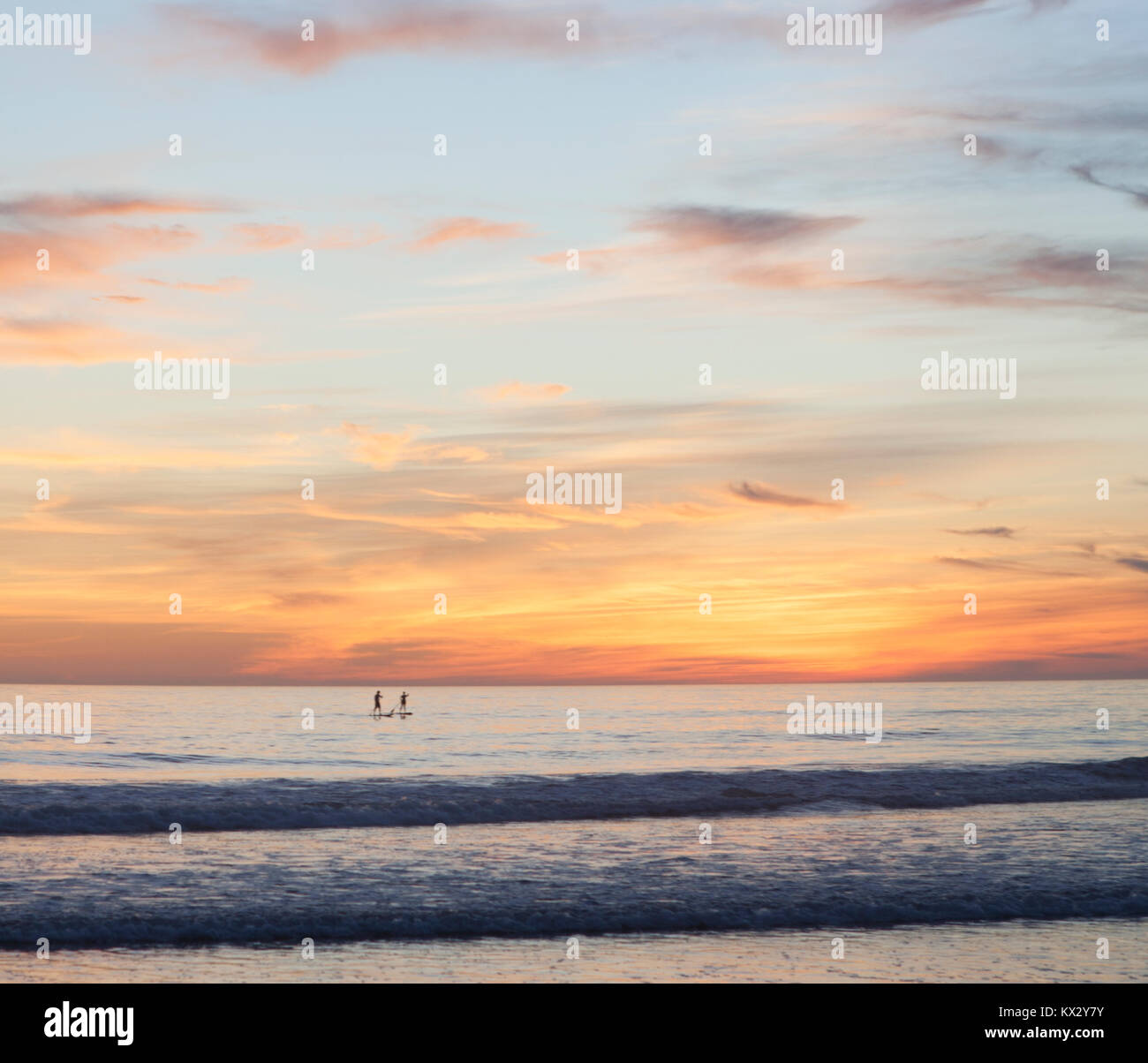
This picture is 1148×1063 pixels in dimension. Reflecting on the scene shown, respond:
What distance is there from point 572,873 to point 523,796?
13.6 m

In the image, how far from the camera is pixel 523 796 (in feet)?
116

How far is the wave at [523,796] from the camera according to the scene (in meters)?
29.8

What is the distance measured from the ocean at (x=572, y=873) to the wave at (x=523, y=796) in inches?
6.3

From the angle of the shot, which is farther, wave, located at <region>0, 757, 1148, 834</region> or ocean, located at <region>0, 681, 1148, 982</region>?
wave, located at <region>0, 757, 1148, 834</region>

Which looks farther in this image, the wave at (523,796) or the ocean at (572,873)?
the wave at (523,796)

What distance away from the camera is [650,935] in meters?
17.6

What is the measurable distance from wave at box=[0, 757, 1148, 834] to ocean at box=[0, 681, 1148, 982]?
16 centimetres

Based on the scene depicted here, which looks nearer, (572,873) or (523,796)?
(572,873)

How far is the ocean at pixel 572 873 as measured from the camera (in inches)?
626

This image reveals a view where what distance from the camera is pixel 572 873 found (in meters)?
22.0

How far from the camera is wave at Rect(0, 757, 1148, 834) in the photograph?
29.8 meters
